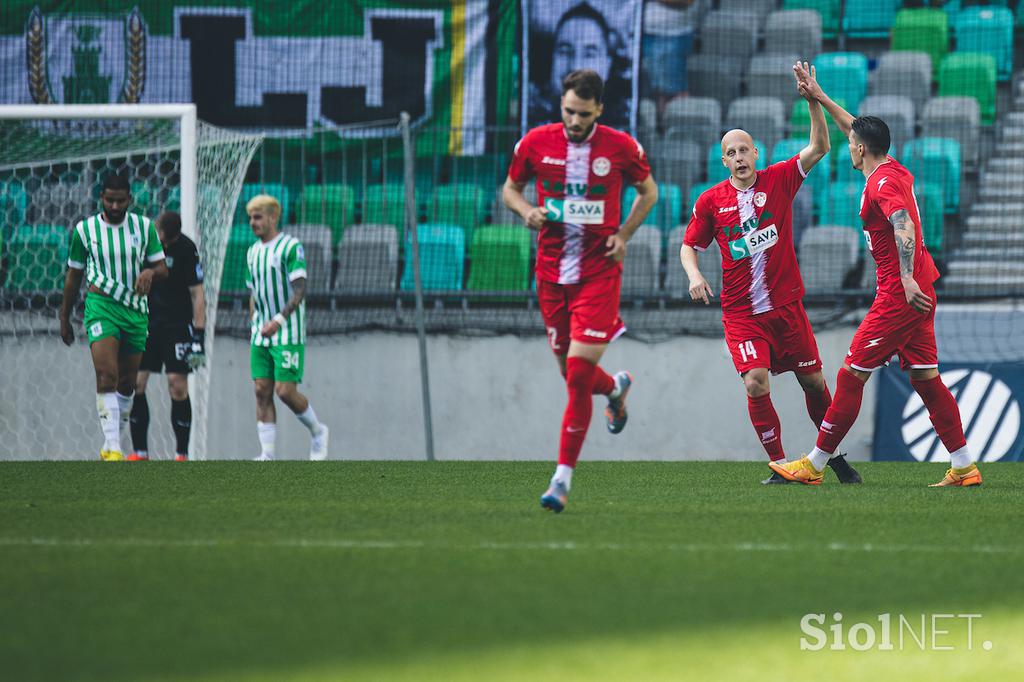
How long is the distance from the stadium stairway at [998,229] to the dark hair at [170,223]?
6.47 m

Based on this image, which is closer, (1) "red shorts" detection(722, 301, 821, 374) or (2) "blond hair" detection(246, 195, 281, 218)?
(1) "red shorts" detection(722, 301, 821, 374)

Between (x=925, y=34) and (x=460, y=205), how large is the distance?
5669 mm

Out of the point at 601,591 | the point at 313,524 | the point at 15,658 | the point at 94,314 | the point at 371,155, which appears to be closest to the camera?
the point at 15,658

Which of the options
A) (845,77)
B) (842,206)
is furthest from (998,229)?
(845,77)

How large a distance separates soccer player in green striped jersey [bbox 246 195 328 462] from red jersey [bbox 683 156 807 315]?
11.4ft

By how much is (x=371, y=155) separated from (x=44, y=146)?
2.92 m

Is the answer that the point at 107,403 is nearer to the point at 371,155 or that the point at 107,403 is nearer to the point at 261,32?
the point at 371,155

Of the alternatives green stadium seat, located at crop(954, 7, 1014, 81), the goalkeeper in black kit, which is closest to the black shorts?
the goalkeeper in black kit

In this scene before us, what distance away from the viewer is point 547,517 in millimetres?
4797

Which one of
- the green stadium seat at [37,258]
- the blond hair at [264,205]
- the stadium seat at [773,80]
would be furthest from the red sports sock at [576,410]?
the stadium seat at [773,80]

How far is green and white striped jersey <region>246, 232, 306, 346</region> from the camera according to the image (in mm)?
9062

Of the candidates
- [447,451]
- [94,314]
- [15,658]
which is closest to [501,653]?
[15,658]

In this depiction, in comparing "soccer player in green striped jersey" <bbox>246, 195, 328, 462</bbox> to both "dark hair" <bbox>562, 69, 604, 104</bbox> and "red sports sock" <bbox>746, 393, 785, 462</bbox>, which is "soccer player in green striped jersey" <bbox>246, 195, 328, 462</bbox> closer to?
"red sports sock" <bbox>746, 393, 785, 462</bbox>

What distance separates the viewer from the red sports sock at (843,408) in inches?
244
